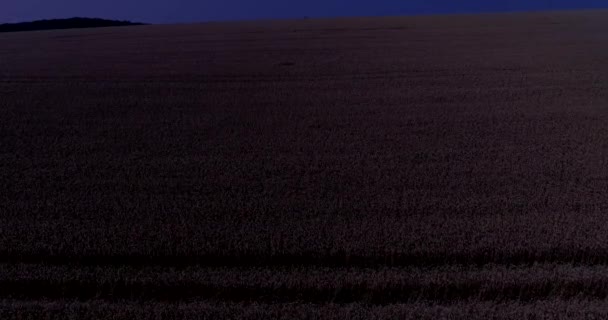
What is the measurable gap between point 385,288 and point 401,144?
2.35 metres

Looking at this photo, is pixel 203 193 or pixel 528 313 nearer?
pixel 528 313

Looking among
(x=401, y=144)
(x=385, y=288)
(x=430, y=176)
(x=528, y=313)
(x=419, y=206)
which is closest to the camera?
(x=528, y=313)

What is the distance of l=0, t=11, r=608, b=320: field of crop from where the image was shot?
2643mm

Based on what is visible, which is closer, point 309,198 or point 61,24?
point 309,198

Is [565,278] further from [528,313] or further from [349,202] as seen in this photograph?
[349,202]

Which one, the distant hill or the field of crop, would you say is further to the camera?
the distant hill

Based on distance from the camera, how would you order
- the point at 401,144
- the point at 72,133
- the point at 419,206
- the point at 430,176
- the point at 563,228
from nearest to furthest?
the point at 563,228 → the point at 419,206 → the point at 430,176 → the point at 401,144 → the point at 72,133

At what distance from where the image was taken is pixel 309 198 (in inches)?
145

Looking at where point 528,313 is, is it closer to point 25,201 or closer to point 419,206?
point 419,206

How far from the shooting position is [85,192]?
3875 mm

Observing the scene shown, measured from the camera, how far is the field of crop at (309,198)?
104 inches

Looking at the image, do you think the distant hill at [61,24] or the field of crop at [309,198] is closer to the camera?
the field of crop at [309,198]

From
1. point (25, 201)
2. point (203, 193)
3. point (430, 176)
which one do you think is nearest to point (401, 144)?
point (430, 176)

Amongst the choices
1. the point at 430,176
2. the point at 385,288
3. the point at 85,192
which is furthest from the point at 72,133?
the point at 385,288
